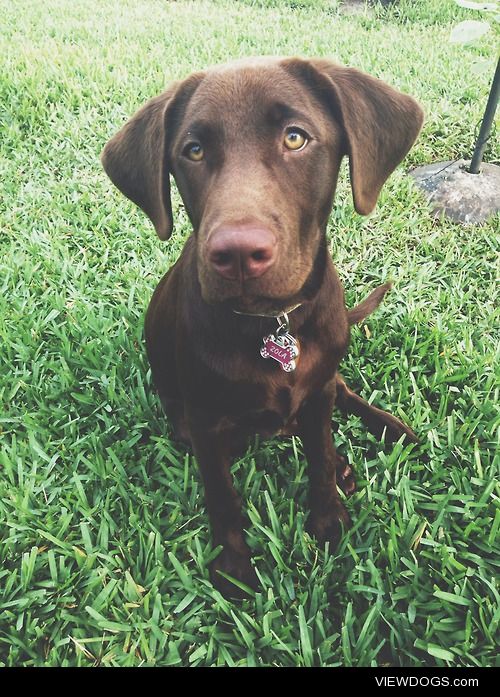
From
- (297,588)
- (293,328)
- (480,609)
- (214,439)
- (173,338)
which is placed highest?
(293,328)

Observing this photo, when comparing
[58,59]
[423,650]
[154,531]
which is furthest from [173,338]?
[58,59]

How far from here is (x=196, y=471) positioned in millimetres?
2221

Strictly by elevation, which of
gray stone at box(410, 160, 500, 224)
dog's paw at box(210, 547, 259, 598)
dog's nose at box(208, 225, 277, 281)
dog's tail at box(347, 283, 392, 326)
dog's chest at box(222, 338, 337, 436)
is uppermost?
dog's nose at box(208, 225, 277, 281)

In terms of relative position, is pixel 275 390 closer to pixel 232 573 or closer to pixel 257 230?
pixel 257 230

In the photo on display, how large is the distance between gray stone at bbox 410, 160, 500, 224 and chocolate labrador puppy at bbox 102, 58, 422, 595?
202cm

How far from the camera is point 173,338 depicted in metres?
2.02

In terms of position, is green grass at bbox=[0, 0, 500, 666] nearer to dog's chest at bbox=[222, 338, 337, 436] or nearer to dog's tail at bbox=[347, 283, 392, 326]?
dog's tail at bbox=[347, 283, 392, 326]

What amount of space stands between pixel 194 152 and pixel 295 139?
1.02 ft

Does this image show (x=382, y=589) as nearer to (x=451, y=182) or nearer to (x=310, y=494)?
(x=310, y=494)

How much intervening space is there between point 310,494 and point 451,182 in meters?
2.62

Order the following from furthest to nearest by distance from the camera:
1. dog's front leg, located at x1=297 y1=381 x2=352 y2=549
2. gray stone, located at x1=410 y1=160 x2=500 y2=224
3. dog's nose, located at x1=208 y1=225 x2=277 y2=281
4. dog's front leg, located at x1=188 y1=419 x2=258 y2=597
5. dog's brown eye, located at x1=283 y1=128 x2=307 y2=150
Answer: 1. gray stone, located at x1=410 y1=160 x2=500 y2=224
2. dog's front leg, located at x1=297 y1=381 x2=352 y2=549
3. dog's front leg, located at x1=188 y1=419 x2=258 y2=597
4. dog's brown eye, located at x1=283 y1=128 x2=307 y2=150
5. dog's nose, located at x1=208 y1=225 x2=277 y2=281

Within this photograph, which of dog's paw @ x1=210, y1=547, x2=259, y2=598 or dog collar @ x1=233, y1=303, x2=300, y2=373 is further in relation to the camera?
dog's paw @ x1=210, y1=547, x2=259, y2=598

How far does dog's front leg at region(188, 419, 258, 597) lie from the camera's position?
6.07 ft

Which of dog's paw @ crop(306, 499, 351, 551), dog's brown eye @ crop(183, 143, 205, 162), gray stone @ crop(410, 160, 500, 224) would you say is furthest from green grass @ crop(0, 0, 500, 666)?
dog's brown eye @ crop(183, 143, 205, 162)
